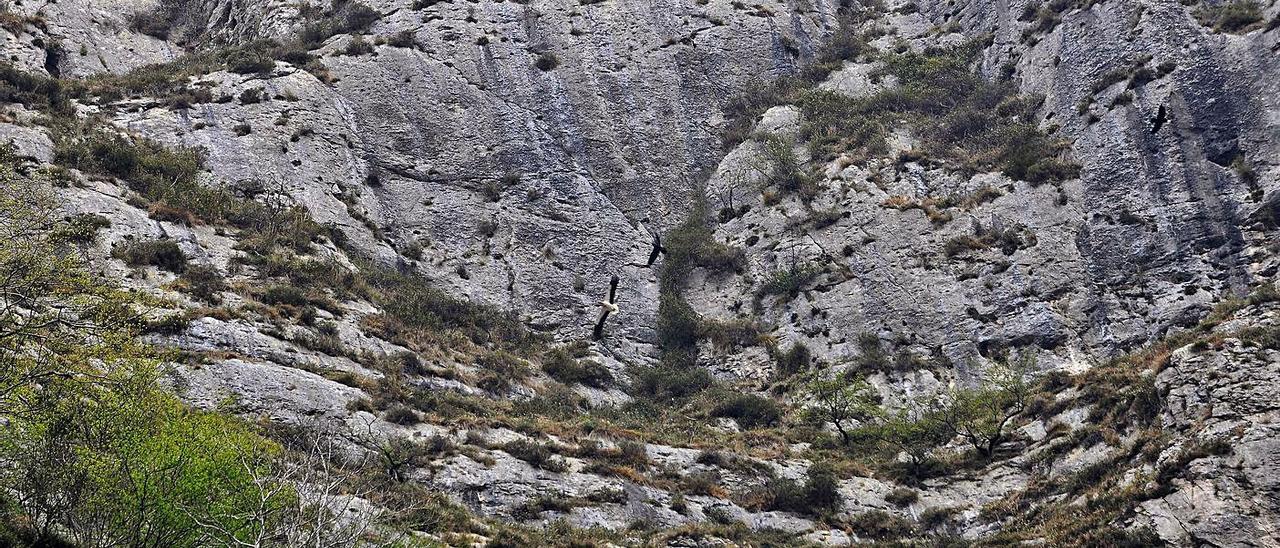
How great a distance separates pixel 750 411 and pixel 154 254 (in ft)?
67.8

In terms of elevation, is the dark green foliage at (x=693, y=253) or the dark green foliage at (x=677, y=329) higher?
the dark green foliage at (x=693, y=253)

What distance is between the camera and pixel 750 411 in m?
36.6

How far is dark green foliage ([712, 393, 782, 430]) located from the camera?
36.3 meters

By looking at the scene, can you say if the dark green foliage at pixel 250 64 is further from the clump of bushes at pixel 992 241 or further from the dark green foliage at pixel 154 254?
the clump of bushes at pixel 992 241

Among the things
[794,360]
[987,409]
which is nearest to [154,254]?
[794,360]

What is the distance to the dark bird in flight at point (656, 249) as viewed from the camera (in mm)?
45094

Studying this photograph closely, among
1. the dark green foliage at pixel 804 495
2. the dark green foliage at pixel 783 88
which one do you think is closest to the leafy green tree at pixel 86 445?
the dark green foliage at pixel 804 495

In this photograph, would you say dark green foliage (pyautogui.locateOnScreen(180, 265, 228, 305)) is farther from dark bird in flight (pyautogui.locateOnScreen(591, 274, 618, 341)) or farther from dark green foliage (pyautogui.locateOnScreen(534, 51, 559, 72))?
dark green foliage (pyautogui.locateOnScreen(534, 51, 559, 72))

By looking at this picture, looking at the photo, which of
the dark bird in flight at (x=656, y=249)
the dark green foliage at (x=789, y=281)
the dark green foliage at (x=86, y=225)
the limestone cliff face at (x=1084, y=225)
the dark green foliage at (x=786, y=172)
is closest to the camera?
the dark green foliage at (x=86, y=225)

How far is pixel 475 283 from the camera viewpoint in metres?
42.1

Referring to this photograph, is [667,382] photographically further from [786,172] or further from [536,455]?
[786,172]

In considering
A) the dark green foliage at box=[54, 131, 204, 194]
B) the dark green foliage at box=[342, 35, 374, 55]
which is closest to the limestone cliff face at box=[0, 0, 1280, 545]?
the dark green foliage at box=[342, 35, 374, 55]

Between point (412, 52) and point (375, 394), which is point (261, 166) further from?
point (375, 394)

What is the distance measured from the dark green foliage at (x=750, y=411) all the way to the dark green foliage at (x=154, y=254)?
61.9 ft
